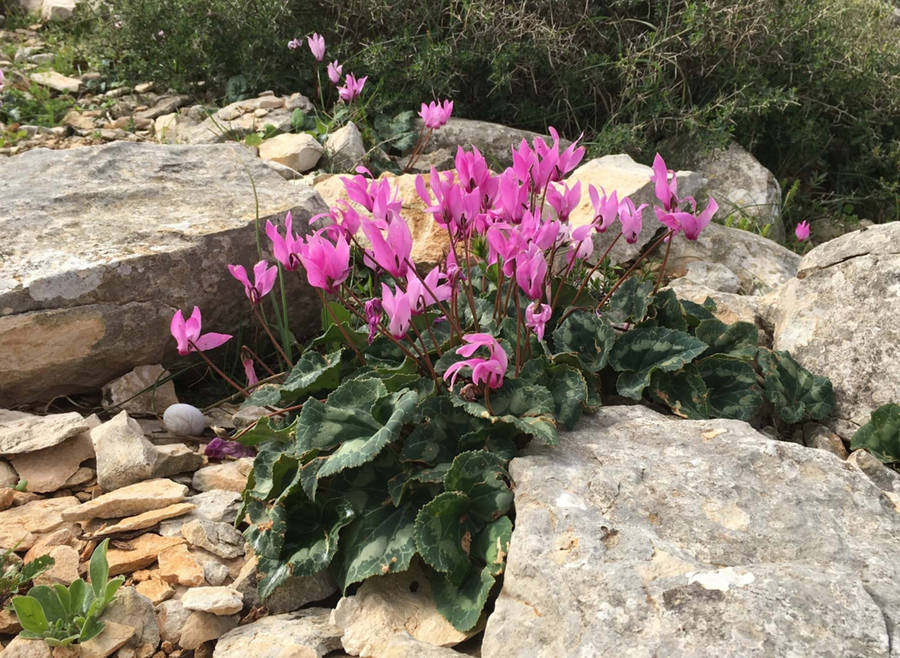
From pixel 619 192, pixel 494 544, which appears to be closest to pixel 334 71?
pixel 619 192

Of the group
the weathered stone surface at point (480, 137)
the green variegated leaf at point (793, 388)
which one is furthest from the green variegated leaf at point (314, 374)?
the weathered stone surface at point (480, 137)

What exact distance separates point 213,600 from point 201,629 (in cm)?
6

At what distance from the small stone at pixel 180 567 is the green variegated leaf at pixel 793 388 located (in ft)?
5.41

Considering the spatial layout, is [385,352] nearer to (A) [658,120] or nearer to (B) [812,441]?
(B) [812,441]

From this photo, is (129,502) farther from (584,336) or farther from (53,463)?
(584,336)

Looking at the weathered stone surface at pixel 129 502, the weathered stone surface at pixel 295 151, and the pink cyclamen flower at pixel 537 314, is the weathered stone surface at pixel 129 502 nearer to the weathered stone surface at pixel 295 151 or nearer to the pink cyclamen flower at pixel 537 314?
the pink cyclamen flower at pixel 537 314

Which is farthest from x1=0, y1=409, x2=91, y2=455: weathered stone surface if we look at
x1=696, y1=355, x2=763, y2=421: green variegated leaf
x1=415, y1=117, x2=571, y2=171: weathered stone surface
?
x1=415, y1=117, x2=571, y2=171: weathered stone surface

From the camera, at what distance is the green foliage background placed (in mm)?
4605

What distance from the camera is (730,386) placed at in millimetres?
2371

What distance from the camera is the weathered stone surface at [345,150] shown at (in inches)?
168

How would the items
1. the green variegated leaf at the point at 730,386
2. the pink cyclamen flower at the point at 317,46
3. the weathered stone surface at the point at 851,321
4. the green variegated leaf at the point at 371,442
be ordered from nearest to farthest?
the green variegated leaf at the point at 371,442 < the green variegated leaf at the point at 730,386 < the weathered stone surface at the point at 851,321 < the pink cyclamen flower at the point at 317,46

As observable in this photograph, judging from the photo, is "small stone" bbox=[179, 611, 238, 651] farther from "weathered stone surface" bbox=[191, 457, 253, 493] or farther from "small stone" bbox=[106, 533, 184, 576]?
"weathered stone surface" bbox=[191, 457, 253, 493]

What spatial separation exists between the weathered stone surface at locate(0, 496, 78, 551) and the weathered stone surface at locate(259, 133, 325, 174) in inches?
96.0

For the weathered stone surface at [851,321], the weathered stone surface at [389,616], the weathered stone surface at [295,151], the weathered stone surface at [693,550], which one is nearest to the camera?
the weathered stone surface at [693,550]
